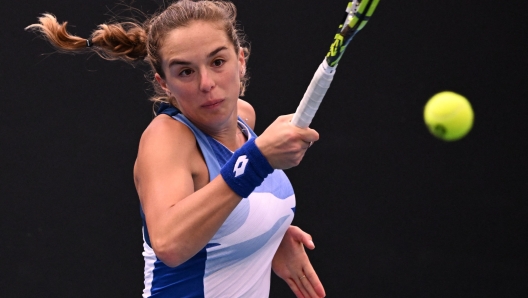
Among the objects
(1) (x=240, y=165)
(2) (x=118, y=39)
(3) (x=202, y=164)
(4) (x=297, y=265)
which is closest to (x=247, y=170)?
(1) (x=240, y=165)

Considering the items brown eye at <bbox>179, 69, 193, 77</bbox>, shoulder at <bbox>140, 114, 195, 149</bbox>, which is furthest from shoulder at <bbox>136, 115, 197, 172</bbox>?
brown eye at <bbox>179, 69, 193, 77</bbox>

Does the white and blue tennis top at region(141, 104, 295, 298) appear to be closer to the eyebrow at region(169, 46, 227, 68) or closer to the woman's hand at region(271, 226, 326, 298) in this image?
the eyebrow at region(169, 46, 227, 68)

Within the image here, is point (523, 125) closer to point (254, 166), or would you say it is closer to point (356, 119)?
point (356, 119)

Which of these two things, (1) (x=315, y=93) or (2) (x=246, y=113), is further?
(2) (x=246, y=113)

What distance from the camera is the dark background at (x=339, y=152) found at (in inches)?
106

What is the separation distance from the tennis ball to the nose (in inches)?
22.5

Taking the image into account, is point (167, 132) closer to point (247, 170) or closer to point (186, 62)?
point (186, 62)

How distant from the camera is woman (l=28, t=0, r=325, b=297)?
132 centimetres

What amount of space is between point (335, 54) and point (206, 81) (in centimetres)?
40

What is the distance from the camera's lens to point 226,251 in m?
1.63

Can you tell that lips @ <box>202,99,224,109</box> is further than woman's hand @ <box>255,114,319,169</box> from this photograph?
Yes

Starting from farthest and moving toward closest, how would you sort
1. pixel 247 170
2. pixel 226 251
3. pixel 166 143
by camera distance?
1. pixel 226 251
2. pixel 166 143
3. pixel 247 170

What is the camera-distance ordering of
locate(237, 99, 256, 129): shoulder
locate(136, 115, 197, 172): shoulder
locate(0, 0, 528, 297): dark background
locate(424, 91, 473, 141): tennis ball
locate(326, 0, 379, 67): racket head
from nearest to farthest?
locate(326, 0, 379, 67): racket head
locate(136, 115, 197, 172): shoulder
locate(424, 91, 473, 141): tennis ball
locate(237, 99, 256, 129): shoulder
locate(0, 0, 528, 297): dark background

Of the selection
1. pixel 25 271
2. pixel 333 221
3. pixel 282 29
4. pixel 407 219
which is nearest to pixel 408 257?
pixel 407 219
